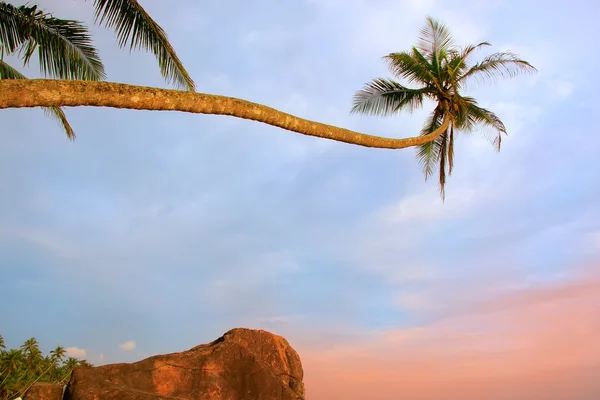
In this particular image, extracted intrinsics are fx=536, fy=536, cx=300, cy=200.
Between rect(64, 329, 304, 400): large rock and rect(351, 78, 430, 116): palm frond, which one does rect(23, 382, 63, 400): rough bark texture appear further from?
rect(351, 78, 430, 116): palm frond

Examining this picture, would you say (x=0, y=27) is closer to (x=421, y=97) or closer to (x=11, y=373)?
(x=421, y=97)

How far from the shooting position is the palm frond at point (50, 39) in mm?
9711

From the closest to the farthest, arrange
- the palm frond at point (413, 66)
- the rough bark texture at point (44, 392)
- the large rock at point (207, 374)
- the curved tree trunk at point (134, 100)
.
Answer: the curved tree trunk at point (134, 100) < the rough bark texture at point (44, 392) < the large rock at point (207, 374) < the palm frond at point (413, 66)

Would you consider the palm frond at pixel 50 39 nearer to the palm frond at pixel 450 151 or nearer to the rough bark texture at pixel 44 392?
the rough bark texture at pixel 44 392

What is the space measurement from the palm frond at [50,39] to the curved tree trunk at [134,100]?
4.29 metres

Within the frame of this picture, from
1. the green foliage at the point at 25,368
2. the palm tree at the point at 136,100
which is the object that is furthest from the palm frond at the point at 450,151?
the green foliage at the point at 25,368

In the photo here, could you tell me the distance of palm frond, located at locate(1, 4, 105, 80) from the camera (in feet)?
31.9

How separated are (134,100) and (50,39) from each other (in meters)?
5.00

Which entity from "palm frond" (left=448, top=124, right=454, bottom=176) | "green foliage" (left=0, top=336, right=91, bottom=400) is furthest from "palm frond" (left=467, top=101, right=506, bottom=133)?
"green foliage" (left=0, top=336, right=91, bottom=400)

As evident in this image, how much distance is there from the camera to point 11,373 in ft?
114

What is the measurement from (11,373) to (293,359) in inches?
1175

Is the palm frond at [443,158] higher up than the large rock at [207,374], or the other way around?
the palm frond at [443,158]

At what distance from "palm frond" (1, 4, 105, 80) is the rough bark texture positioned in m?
5.46

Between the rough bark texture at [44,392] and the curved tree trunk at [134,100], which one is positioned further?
the rough bark texture at [44,392]
